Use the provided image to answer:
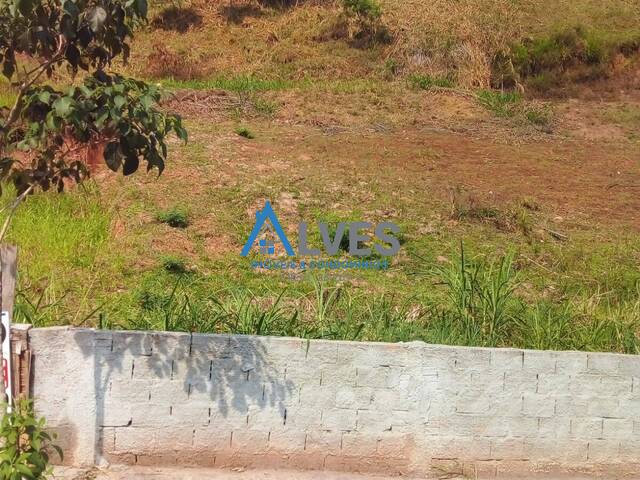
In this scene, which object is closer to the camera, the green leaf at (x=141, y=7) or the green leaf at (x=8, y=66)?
the green leaf at (x=141, y=7)

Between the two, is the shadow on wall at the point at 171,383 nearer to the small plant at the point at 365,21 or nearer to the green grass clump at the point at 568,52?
the green grass clump at the point at 568,52

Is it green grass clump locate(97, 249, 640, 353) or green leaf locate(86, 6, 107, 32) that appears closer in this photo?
green leaf locate(86, 6, 107, 32)

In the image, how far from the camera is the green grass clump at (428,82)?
12211mm

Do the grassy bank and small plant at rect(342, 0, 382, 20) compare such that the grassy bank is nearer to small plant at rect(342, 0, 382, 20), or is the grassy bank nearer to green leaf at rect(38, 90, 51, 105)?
green leaf at rect(38, 90, 51, 105)

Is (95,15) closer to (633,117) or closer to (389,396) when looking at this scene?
(389,396)

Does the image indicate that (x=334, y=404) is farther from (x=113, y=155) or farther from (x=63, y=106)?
(x=63, y=106)

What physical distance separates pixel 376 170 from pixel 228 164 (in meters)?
1.73

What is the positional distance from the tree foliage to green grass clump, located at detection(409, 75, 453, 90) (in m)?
8.91

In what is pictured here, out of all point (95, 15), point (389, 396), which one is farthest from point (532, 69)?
point (95, 15)

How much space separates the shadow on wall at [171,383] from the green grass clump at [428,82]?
828 cm

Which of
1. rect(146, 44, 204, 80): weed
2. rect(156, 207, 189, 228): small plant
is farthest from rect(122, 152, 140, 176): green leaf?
rect(146, 44, 204, 80): weed

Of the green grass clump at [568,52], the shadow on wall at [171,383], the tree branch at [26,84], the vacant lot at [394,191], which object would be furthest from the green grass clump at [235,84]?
the tree branch at [26,84]

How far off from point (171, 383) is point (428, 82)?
342 inches

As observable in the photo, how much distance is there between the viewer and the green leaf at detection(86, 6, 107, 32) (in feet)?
10.8
